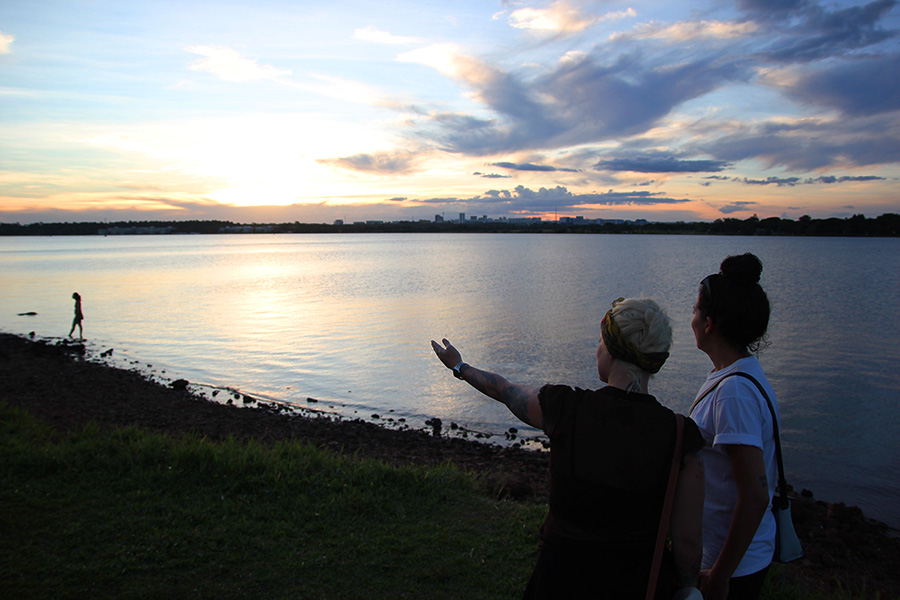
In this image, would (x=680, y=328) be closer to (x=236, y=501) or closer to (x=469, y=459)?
(x=469, y=459)

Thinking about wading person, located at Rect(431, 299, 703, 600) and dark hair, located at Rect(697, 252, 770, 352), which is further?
dark hair, located at Rect(697, 252, 770, 352)

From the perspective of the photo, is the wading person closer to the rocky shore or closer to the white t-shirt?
the white t-shirt

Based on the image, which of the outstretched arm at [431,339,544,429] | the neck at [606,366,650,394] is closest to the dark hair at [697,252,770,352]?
the neck at [606,366,650,394]

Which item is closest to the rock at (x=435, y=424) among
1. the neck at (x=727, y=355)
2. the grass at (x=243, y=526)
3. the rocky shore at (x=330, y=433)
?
the rocky shore at (x=330, y=433)

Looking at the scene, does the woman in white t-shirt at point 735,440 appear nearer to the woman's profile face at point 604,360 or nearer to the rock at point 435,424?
the woman's profile face at point 604,360

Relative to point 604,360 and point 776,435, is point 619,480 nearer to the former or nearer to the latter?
point 604,360

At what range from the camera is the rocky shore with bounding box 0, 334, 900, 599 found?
7418 millimetres

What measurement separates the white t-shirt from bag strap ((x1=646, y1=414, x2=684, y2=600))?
0.43 meters

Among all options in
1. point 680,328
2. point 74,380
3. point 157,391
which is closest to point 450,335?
point 680,328

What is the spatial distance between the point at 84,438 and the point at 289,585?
495 centimetres

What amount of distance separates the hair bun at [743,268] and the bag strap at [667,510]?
87 centimetres

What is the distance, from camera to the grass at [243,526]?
4.56m

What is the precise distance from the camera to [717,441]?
7.58 ft

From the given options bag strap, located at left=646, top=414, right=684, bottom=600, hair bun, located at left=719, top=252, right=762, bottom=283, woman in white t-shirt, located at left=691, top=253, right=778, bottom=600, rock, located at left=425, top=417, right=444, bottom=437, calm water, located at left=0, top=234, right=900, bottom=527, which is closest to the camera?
bag strap, located at left=646, top=414, right=684, bottom=600
